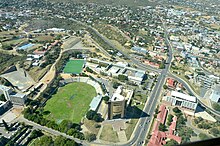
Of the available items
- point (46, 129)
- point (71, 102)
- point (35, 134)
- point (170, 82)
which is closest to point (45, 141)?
point (35, 134)

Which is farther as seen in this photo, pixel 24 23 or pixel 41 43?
pixel 24 23

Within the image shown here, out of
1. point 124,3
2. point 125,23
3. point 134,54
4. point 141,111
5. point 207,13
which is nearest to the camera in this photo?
point 141,111

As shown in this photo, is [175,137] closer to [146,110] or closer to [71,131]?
[146,110]

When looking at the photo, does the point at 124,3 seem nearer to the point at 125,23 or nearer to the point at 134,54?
the point at 125,23

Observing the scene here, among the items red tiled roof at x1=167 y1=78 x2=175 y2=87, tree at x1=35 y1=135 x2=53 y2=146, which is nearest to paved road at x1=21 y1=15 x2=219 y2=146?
red tiled roof at x1=167 y1=78 x2=175 y2=87

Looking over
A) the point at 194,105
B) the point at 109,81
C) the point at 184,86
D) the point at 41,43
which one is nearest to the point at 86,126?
the point at 109,81

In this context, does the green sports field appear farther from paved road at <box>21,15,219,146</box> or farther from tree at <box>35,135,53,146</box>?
tree at <box>35,135,53,146</box>

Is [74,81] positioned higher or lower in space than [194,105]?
lower
